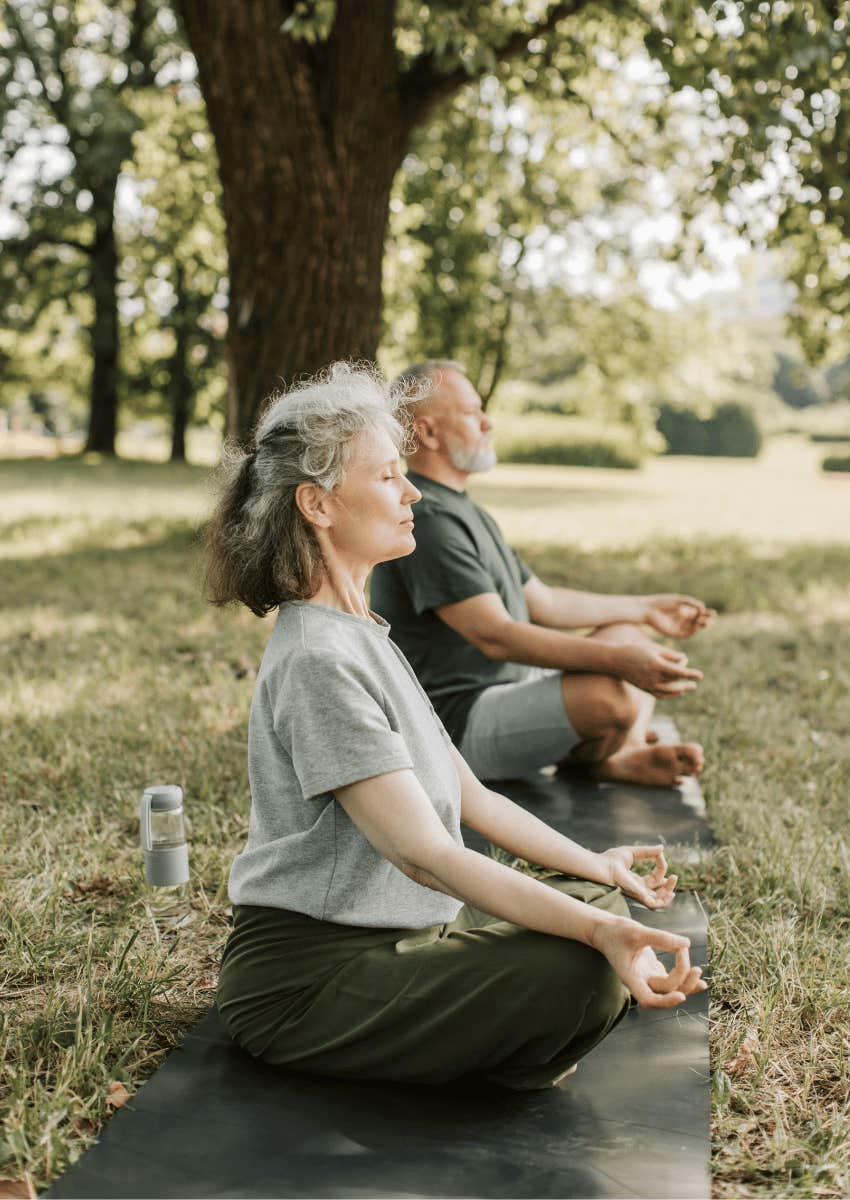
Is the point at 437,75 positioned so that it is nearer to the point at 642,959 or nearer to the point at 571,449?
the point at 642,959

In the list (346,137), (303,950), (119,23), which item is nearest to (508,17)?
(346,137)

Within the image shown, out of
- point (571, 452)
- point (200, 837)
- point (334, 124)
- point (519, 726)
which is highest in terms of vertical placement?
point (334, 124)

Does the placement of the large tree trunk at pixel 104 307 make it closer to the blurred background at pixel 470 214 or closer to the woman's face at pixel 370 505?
the blurred background at pixel 470 214

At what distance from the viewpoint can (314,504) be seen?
92.4 inches

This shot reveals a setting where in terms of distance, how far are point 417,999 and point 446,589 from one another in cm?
192

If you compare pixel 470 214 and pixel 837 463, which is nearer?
pixel 470 214

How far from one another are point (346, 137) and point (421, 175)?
12775 millimetres

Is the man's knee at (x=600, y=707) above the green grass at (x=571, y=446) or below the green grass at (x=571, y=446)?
above

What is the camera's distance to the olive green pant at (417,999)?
2205 mm

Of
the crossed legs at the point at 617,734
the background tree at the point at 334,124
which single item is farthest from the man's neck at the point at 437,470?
the background tree at the point at 334,124

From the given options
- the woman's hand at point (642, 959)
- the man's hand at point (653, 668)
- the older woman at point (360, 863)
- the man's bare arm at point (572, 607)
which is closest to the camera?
the woman's hand at point (642, 959)

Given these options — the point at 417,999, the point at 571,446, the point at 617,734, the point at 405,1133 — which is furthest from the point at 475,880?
the point at 571,446

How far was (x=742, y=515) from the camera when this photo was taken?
17547 millimetres

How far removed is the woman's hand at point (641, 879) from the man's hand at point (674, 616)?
1.96 meters
